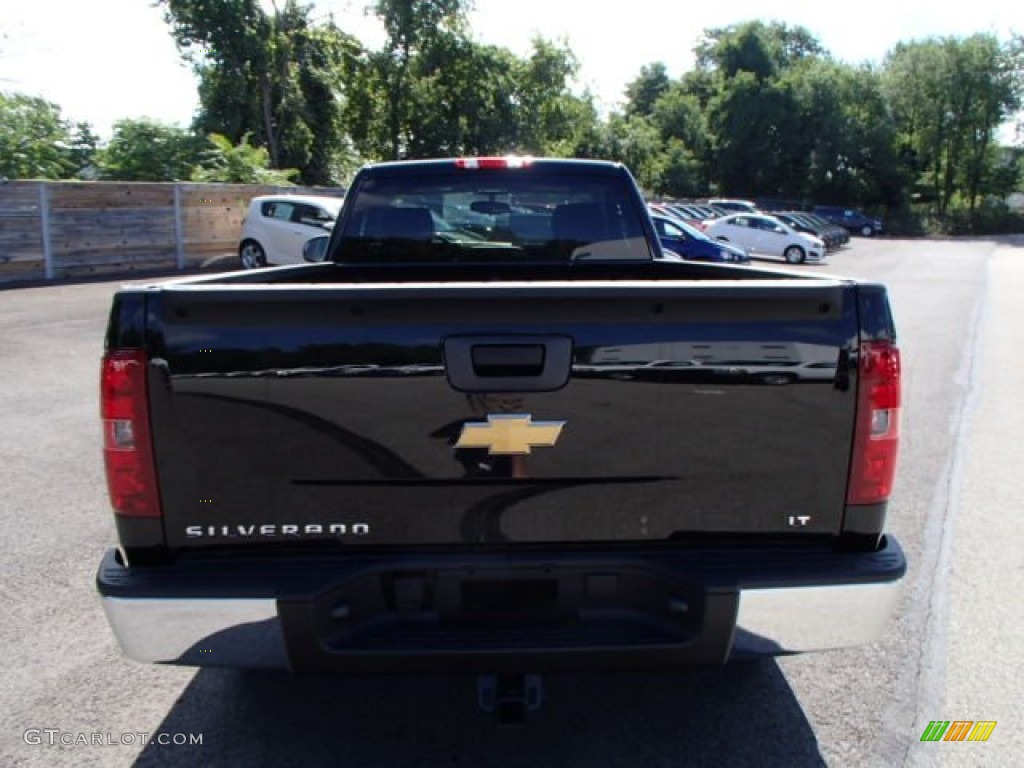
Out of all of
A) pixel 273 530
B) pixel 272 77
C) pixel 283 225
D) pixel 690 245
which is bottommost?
pixel 690 245

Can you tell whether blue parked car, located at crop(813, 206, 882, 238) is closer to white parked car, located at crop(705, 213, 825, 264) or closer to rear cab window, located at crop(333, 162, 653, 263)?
white parked car, located at crop(705, 213, 825, 264)

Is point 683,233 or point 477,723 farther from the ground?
point 683,233

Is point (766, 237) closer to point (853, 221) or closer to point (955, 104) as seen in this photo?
point (853, 221)

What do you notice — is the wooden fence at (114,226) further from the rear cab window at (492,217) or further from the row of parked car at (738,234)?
the rear cab window at (492,217)

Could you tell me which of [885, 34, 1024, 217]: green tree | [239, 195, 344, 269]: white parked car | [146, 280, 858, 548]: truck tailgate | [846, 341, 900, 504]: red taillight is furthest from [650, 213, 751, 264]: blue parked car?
[885, 34, 1024, 217]: green tree

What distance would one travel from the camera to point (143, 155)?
79.6ft

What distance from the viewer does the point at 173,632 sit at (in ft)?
7.43

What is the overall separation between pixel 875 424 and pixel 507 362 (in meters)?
1.05

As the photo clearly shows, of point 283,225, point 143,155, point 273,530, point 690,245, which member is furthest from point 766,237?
point 273,530

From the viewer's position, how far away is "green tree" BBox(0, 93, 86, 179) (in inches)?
776

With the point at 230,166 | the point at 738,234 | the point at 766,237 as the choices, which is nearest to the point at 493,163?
the point at 230,166

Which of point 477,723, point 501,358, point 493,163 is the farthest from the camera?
point 493,163

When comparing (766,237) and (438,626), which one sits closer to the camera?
(438,626)

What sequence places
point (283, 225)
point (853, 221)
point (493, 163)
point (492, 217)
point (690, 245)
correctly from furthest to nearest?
point (853, 221) < point (690, 245) < point (283, 225) < point (492, 217) < point (493, 163)
